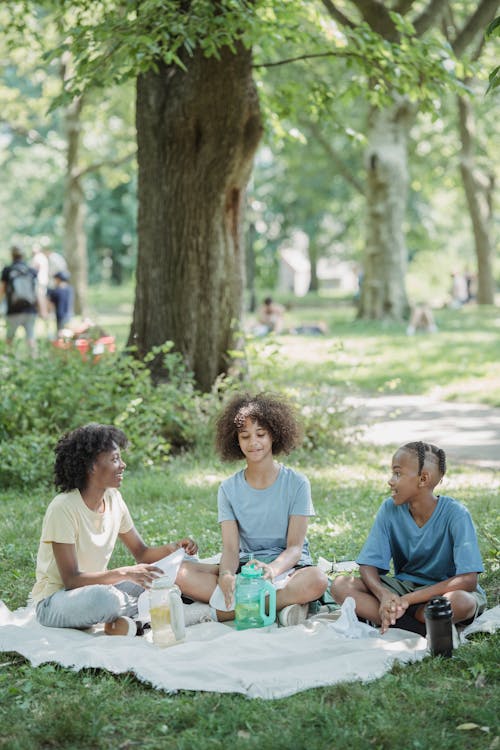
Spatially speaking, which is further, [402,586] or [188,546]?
[188,546]

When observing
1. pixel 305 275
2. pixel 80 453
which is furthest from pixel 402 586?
pixel 305 275

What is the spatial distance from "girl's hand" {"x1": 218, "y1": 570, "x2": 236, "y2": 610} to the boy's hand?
2.43 ft

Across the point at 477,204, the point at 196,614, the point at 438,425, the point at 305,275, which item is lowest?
the point at 196,614

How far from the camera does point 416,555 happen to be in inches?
188

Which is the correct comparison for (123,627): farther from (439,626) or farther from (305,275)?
(305,275)

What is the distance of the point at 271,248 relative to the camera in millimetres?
43906

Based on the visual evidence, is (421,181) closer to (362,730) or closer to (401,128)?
(401,128)

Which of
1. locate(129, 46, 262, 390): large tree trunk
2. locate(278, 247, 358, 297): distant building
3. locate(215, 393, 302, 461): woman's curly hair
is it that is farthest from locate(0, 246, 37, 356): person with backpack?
locate(278, 247, 358, 297): distant building

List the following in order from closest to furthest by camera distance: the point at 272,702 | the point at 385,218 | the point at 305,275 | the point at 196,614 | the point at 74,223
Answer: the point at 272,702 < the point at 196,614 < the point at 385,218 < the point at 74,223 < the point at 305,275

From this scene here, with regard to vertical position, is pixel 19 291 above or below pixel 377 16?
below

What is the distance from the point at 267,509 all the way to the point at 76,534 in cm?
100

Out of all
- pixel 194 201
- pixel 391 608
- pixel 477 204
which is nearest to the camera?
pixel 391 608

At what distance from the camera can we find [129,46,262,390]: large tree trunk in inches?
357

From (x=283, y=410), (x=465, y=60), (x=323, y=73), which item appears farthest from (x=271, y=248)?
(x=283, y=410)
